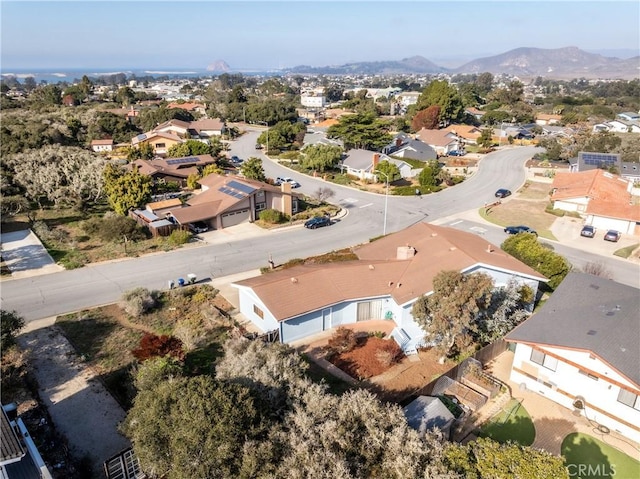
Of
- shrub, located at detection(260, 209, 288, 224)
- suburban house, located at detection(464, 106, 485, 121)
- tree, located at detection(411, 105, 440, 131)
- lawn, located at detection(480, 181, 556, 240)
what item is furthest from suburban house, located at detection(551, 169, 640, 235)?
suburban house, located at detection(464, 106, 485, 121)

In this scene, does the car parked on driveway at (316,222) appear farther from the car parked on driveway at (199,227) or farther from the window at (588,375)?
the window at (588,375)

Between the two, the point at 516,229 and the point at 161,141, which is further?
the point at 161,141

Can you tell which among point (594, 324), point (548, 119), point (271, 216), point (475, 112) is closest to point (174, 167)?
point (271, 216)

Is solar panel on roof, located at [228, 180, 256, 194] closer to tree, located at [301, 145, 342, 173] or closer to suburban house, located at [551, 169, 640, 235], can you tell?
tree, located at [301, 145, 342, 173]

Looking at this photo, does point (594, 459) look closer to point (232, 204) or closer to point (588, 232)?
point (588, 232)

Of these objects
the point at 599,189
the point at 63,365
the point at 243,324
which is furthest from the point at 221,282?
the point at 599,189

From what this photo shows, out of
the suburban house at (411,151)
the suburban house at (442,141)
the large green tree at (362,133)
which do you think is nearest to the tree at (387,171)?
the suburban house at (411,151)

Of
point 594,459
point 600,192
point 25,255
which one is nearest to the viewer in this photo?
point 594,459

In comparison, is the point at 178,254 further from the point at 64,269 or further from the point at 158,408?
the point at 158,408
